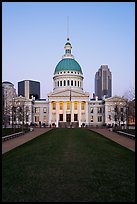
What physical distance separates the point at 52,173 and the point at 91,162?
3108mm

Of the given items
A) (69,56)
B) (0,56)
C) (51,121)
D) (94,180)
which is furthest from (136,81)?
(69,56)

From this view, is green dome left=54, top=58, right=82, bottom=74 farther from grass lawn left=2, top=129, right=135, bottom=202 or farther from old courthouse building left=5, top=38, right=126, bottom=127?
grass lawn left=2, top=129, right=135, bottom=202

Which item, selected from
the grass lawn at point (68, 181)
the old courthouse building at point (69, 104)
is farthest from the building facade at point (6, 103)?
the grass lawn at point (68, 181)

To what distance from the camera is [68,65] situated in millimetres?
106625

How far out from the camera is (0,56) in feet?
13.8

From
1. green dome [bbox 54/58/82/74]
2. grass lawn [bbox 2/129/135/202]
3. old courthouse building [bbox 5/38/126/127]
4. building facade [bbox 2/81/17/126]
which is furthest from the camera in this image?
green dome [bbox 54/58/82/74]

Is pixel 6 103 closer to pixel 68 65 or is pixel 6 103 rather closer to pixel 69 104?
pixel 69 104

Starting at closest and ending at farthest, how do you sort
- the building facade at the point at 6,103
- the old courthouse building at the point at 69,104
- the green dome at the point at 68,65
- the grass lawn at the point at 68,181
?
the grass lawn at the point at 68,181, the building facade at the point at 6,103, the old courthouse building at the point at 69,104, the green dome at the point at 68,65

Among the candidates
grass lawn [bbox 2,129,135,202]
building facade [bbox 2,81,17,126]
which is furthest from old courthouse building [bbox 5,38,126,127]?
grass lawn [bbox 2,129,135,202]

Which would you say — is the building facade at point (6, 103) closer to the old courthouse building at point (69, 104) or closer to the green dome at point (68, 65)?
the old courthouse building at point (69, 104)

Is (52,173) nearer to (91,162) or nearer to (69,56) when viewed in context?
(91,162)

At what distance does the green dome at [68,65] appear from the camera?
4186 inches

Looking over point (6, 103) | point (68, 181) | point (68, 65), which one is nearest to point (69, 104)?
point (68, 65)

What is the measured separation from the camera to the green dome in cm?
10631
